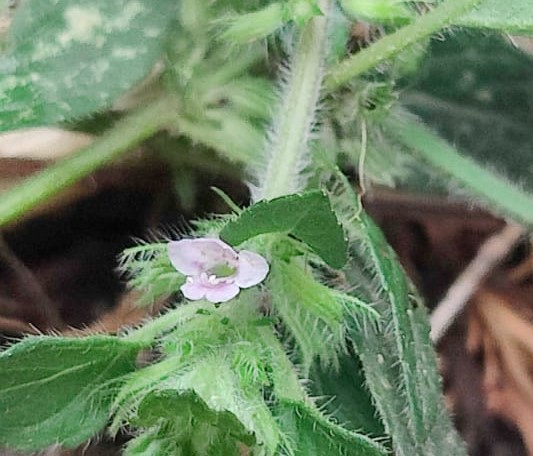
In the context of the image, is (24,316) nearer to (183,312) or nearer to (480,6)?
(183,312)

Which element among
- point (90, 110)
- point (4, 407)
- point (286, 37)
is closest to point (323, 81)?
point (286, 37)

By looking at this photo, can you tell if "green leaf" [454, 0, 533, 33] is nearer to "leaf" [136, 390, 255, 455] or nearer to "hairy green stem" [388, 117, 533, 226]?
"hairy green stem" [388, 117, 533, 226]

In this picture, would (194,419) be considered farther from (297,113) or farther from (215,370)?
(297,113)

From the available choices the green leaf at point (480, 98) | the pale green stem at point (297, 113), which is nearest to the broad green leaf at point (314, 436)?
the pale green stem at point (297, 113)

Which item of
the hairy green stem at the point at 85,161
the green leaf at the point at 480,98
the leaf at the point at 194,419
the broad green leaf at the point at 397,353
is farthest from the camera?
the green leaf at the point at 480,98

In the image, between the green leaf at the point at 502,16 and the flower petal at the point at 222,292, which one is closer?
the flower petal at the point at 222,292

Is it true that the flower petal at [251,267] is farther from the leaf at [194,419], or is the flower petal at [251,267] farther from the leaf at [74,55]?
the leaf at [74,55]
